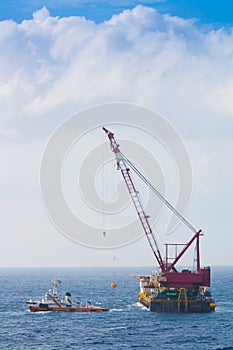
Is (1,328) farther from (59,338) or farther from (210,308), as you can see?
(210,308)

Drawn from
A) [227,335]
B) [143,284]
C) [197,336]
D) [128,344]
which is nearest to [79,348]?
[128,344]

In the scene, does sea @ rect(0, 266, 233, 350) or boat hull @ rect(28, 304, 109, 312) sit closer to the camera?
sea @ rect(0, 266, 233, 350)

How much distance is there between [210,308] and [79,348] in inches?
2291

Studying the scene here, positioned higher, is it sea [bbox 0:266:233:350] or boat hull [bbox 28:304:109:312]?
boat hull [bbox 28:304:109:312]

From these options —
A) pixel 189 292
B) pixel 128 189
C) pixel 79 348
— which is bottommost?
pixel 79 348

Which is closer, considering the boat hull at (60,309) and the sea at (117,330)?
the sea at (117,330)

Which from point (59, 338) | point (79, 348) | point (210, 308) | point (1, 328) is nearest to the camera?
point (79, 348)

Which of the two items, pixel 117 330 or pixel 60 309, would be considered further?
pixel 60 309

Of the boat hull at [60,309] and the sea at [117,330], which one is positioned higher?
the boat hull at [60,309]

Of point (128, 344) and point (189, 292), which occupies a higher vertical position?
point (189, 292)

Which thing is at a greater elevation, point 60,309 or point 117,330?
point 60,309

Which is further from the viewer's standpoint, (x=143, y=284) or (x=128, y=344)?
(x=143, y=284)

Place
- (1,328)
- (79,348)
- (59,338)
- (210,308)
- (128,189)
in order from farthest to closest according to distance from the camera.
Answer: (128,189)
(210,308)
(1,328)
(59,338)
(79,348)

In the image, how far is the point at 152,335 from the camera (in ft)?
385
